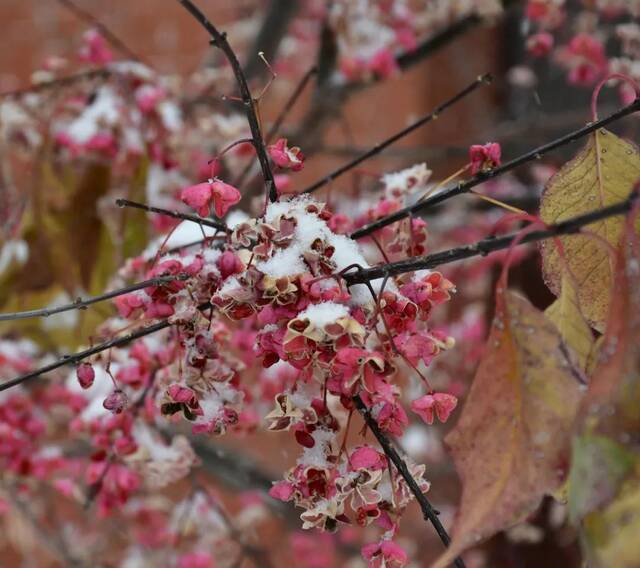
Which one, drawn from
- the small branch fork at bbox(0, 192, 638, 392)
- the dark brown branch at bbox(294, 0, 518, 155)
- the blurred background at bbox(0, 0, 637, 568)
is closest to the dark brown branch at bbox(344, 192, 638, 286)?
the small branch fork at bbox(0, 192, 638, 392)

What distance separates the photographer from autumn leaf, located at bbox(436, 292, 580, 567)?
15.8 inches

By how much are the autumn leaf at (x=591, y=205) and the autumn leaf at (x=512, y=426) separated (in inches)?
4.3

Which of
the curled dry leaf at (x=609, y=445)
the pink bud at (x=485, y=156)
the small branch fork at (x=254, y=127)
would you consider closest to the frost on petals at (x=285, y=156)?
the small branch fork at (x=254, y=127)

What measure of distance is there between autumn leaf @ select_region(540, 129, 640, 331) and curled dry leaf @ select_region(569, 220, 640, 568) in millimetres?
136

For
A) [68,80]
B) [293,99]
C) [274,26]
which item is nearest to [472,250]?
[293,99]

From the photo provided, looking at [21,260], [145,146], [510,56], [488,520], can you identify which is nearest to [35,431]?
[21,260]

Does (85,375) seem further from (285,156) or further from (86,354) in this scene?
(285,156)

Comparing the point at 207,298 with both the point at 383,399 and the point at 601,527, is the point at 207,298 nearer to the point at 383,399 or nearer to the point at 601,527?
the point at 383,399

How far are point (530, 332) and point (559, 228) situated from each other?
0.05 metres

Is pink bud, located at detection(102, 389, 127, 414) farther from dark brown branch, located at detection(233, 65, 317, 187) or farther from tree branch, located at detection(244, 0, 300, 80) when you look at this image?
tree branch, located at detection(244, 0, 300, 80)

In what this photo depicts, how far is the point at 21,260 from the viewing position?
105 cm

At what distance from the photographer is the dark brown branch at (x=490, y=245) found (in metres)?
0.40

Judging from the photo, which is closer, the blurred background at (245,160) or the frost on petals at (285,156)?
the frost on petals at (285,156)

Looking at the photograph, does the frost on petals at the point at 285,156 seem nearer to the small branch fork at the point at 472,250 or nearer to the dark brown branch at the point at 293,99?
the small branch fork at the point at 472,250
